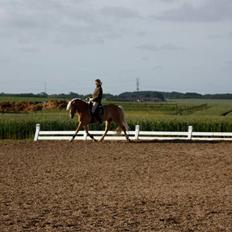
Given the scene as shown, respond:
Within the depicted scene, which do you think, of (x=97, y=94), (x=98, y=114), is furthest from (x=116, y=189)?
(x=97, y=94)

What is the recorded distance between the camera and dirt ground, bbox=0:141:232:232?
8.01 metres

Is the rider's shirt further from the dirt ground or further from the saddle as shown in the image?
the dirt ground

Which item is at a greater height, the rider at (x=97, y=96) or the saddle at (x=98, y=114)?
the rider at (x=97, y=96)

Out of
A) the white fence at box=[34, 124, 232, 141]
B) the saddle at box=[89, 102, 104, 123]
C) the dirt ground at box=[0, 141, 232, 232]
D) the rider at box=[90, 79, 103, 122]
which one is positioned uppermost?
the rider at box=[90, 79, 103, 122]

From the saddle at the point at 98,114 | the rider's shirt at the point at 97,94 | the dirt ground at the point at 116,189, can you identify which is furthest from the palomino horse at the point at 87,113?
the dirt ground at the point at 116,189

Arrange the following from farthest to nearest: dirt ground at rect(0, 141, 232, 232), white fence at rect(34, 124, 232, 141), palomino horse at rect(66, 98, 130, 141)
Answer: white fence at rect(34, 124, 232, 141) < palomino horse at rect(66, 98, 130, 141) < dirt ground at rect(0, 141, 232, 232)

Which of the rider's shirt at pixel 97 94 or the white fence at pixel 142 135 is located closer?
the rider's shirt at pixel 97 94

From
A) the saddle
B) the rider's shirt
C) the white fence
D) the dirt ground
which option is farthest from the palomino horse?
the dirt ground

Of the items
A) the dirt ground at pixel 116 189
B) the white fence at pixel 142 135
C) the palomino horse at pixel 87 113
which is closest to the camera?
the dirt ground at pixel 116 189

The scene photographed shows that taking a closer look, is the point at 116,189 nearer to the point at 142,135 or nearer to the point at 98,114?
the point at 98,114

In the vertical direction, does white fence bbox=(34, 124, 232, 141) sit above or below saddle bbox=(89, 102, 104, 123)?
below

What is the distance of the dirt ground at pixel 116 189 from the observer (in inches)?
315

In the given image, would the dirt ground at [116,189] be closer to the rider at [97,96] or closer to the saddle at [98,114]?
the saddle at [98,114]

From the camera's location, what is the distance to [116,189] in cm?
1088
